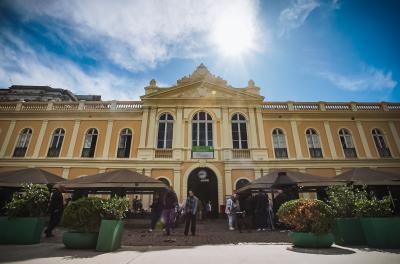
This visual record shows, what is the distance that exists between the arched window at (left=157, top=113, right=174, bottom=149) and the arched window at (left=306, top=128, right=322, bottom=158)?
1113cm

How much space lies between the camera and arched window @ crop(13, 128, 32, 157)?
1723cm

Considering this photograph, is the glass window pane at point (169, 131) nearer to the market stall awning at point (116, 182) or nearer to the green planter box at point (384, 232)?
the market stall awning at point (116, 182)

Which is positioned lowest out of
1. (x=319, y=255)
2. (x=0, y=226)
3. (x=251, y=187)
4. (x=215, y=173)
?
(x=319, y=255)

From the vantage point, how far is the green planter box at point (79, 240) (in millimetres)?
4980

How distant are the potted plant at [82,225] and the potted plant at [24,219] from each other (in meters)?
1.29

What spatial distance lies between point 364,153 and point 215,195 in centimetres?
1233

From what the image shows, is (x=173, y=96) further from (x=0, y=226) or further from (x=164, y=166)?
(x=0, y=226)

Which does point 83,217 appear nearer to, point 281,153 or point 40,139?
point 281,153

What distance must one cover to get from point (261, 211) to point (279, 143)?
874 centimetres

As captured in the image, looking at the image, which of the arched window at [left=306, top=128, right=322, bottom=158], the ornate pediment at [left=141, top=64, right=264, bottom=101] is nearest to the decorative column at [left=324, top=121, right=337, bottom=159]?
the arched window at [left=306, top=128, right=322, bottom=158]

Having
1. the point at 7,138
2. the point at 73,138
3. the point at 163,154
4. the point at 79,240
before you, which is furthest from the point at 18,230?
the point at 7,138

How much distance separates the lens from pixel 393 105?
63.5 ft

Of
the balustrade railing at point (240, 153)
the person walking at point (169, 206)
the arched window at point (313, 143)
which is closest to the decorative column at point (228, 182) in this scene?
the balustrade railing at point (240, 153)

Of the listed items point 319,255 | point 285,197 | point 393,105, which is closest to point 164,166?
point 285,197
